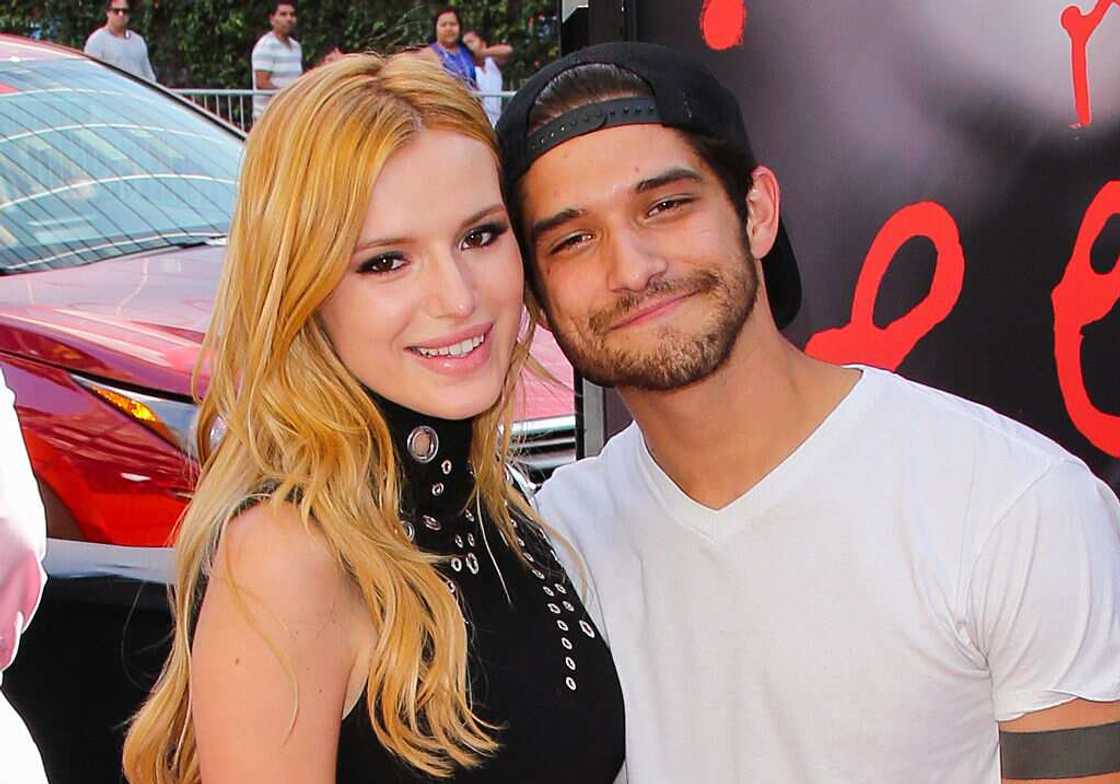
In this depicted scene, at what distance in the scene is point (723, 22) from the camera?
8.91ft

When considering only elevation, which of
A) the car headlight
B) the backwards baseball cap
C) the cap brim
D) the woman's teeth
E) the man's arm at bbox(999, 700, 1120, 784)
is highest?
the backwards baseball cap

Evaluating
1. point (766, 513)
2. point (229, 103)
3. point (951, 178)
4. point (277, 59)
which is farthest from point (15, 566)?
point (229, 103)

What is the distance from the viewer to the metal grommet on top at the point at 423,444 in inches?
87.7

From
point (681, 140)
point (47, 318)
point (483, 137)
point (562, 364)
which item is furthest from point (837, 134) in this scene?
point (47, 318)

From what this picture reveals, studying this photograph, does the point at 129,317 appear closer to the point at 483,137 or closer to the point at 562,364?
the point at 562,364

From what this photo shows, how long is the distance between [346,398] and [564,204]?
43 cm

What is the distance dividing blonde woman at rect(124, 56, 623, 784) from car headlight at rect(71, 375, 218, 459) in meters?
1.14

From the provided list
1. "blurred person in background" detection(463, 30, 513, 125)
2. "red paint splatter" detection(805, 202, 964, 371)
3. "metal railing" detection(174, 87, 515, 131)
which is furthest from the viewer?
"metal railing" detection(174, 87, 515, 131)

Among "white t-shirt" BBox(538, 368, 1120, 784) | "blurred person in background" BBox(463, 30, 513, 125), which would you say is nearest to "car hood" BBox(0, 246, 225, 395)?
"white t-shirt" BBox(538, 368, 1120, 784)

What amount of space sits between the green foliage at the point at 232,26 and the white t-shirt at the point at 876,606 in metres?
15.6

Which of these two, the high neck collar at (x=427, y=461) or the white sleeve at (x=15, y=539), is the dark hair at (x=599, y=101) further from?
the white sleeve at (x=15, y=539)

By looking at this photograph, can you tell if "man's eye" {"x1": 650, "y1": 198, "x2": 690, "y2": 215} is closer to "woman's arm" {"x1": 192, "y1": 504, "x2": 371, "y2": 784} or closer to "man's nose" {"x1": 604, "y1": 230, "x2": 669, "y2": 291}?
"man's nose" {"x1": 604, "y1": 230, "x2": 669, "y2": 291}

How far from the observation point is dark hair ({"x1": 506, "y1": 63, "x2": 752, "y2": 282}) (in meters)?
2.28

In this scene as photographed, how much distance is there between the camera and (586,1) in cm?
287
